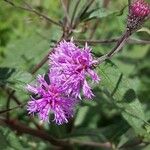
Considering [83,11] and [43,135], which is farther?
[43,135]

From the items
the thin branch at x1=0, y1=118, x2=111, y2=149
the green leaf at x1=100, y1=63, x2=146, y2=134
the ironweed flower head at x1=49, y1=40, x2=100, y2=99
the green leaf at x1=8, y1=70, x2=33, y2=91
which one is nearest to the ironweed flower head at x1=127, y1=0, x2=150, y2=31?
the ironweed flower head at x1=49, y1=40, x2=100, y2=99

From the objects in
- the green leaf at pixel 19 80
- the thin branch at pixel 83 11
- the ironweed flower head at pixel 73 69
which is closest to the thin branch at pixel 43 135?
the green leaf at pixel 19 80

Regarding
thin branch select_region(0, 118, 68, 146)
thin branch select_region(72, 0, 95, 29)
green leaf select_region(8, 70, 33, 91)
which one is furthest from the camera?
thin branch select_region(0, 118, 68, 146)

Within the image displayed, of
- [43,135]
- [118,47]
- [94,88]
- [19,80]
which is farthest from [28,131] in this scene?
[118,47]

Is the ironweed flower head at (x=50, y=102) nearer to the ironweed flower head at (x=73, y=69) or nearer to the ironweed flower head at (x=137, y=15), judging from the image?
the ironweed flower head at (x=73, y=69)

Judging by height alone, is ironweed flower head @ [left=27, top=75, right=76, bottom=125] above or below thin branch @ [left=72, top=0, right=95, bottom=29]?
below

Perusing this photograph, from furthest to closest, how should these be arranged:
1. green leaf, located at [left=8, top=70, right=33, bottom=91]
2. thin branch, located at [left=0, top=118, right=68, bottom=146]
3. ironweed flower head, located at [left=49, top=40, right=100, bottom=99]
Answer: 1. thin branch, located at [left=0, top=118, right=68, bottom=146]
2. green leaf, located at [left=8, top=70, right=33, bottom=91]
3. ironweed flower head, located at [left=49, top=40, right=100, bottom=99]

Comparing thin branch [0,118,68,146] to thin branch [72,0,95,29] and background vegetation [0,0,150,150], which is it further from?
thin branch [72,0,95,29]

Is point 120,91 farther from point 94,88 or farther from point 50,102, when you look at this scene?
point 94,88
